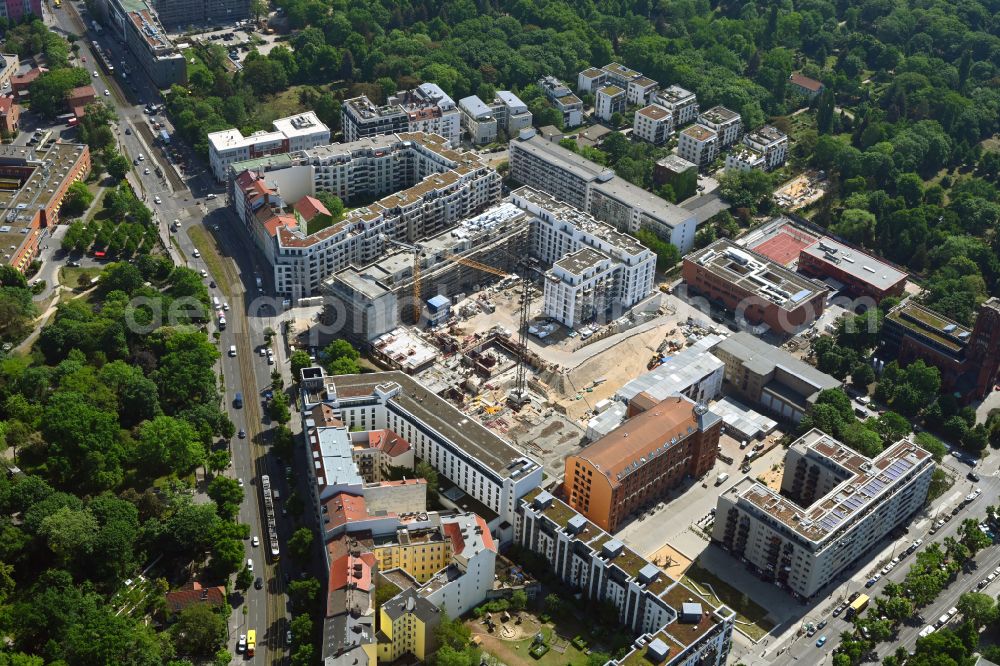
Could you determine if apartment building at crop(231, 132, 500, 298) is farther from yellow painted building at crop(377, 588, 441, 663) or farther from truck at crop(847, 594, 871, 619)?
truck at crop(847, 594, 871, 619)

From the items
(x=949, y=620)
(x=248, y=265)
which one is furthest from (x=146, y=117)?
(x=949, y=620)

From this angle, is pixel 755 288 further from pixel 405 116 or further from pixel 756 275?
pixel 405 116

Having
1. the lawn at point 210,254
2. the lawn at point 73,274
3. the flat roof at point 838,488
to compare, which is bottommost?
the flat roof at point 838,488

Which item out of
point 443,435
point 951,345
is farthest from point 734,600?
point 951,345

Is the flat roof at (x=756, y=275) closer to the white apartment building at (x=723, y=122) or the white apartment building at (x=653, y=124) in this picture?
the white apartment building at (x=723, y=122)

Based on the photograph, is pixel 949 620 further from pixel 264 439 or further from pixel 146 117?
pixel 146 117

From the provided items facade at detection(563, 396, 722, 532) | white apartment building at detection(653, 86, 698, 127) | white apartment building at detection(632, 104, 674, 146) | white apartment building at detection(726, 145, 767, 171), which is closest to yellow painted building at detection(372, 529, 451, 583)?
facade at detection(563, 396, 722, 532)

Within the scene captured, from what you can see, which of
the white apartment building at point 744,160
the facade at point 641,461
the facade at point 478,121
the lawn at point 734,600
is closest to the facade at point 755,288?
the white apartment building at point 744,160
